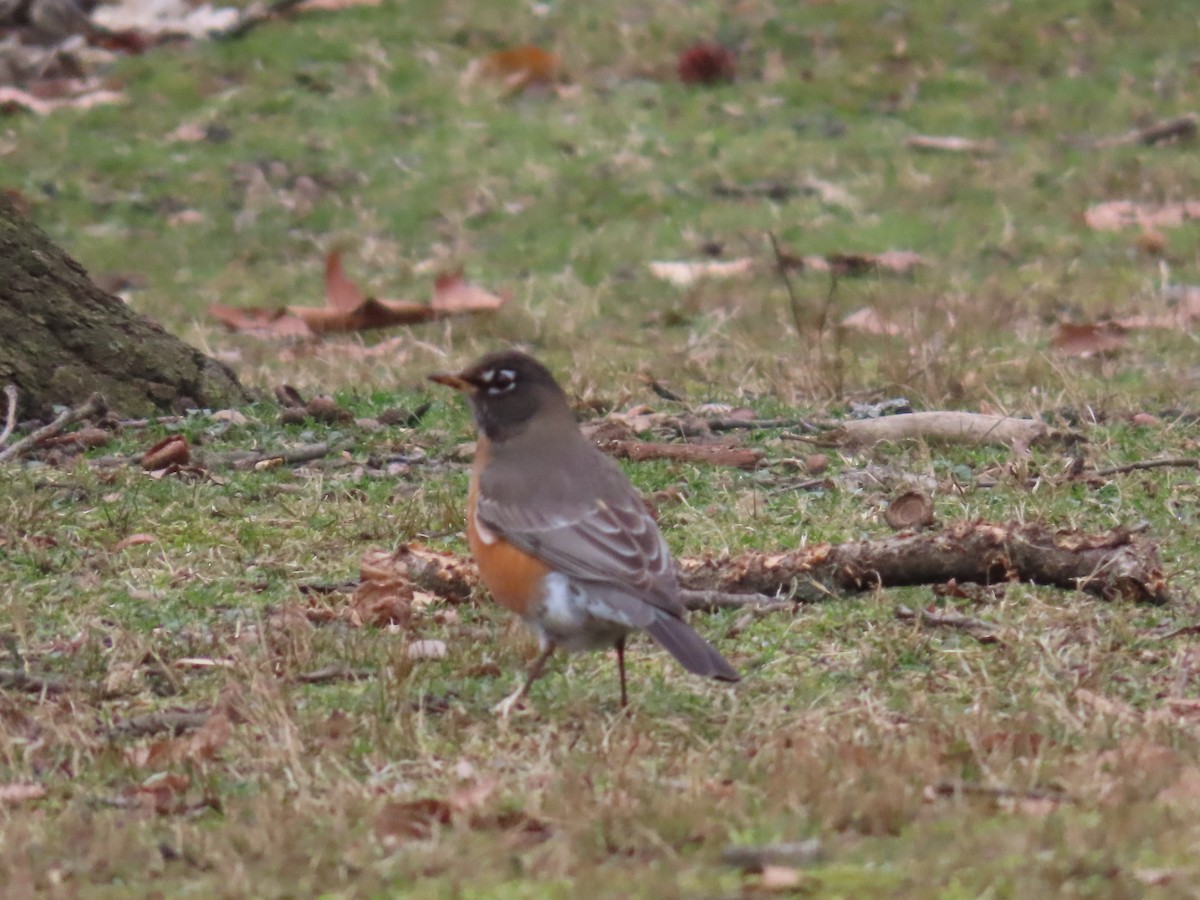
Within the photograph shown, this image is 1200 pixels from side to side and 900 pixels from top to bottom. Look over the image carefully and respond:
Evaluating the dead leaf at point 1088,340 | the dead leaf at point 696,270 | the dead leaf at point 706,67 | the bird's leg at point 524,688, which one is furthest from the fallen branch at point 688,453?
the dead leaf at point 706,67

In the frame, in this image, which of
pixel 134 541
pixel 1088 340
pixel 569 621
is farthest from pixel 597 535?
pixel 1088 340

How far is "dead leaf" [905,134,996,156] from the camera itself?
41.0ft

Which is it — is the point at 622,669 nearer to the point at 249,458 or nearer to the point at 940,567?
the point at 940,567

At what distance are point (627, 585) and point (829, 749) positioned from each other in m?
0.68

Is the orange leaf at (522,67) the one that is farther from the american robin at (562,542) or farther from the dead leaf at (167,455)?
the american robin at (562,542)

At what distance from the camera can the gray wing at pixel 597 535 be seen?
170 inches

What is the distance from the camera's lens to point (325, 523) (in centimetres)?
588

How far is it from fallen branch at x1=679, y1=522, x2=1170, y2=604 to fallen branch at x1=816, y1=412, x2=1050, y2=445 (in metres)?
1.48

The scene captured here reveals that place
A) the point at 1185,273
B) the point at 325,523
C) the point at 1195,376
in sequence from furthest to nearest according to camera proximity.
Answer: the point at 1185,273 → the point at 1195,376 → the point at 325,523

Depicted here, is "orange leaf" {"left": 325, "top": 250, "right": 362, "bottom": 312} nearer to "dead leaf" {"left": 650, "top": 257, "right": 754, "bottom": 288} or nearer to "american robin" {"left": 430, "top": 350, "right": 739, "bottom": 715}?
"dead leaf" {"left": 650, "top": 257, "right": 754, "bottom": 288}

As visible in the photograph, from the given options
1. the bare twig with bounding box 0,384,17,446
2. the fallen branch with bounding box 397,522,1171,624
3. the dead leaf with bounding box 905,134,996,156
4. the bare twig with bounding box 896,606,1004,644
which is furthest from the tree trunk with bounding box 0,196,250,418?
the dead leaf with bounding box 905,134,996,156

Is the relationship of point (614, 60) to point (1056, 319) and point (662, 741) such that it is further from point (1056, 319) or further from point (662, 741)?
point (662, 741)

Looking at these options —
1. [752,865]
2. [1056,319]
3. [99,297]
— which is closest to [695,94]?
[1056,319]

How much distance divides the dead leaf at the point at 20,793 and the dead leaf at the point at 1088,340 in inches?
229
